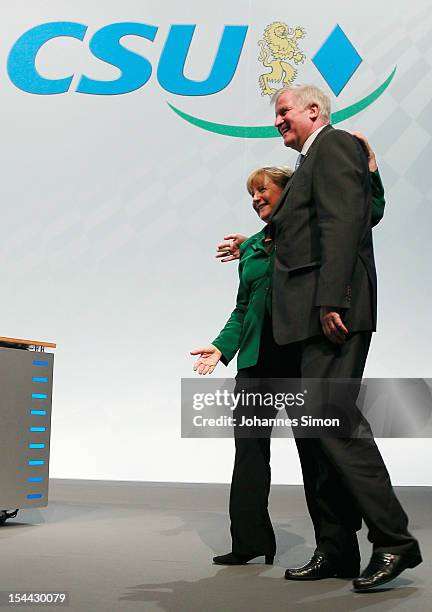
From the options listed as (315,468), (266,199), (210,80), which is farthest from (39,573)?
(210,80)

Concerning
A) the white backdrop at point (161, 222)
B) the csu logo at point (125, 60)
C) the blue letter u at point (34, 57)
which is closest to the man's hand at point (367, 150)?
the white backdrop at point (161, 222)

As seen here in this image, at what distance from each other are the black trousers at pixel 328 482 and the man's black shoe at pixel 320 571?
17 mm

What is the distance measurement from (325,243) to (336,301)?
0.45ft

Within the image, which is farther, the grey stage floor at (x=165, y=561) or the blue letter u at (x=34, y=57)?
the blue letter u at (x=34, y=57)

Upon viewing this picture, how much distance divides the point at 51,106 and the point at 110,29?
0.61 meters

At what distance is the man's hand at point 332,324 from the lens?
2096 mm

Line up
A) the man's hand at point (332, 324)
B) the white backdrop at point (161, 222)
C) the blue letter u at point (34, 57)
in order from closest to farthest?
the man's hand at point (332, 324) < the white backdrop at point (161, 222) < the blue letter u at point (34, 57)

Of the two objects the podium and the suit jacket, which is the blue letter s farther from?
the suit jacket

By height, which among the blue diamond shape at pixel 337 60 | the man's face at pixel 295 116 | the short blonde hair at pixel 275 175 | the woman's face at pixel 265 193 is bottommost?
the woman's face at pixel 265 193

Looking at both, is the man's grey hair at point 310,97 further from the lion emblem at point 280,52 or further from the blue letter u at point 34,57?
the blue letter u at point 34,57

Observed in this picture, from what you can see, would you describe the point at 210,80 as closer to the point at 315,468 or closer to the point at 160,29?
the point at 160,29

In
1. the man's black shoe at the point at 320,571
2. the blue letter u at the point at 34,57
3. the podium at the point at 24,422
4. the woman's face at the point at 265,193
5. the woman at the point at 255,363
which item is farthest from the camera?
the blue letter u at the point at 34,57

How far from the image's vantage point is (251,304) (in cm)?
257

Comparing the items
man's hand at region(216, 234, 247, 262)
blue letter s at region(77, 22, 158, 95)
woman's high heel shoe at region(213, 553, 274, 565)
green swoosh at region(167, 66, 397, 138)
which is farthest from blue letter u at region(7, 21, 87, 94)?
woman's high heel shoe at region(213, 553, 274, 565)
